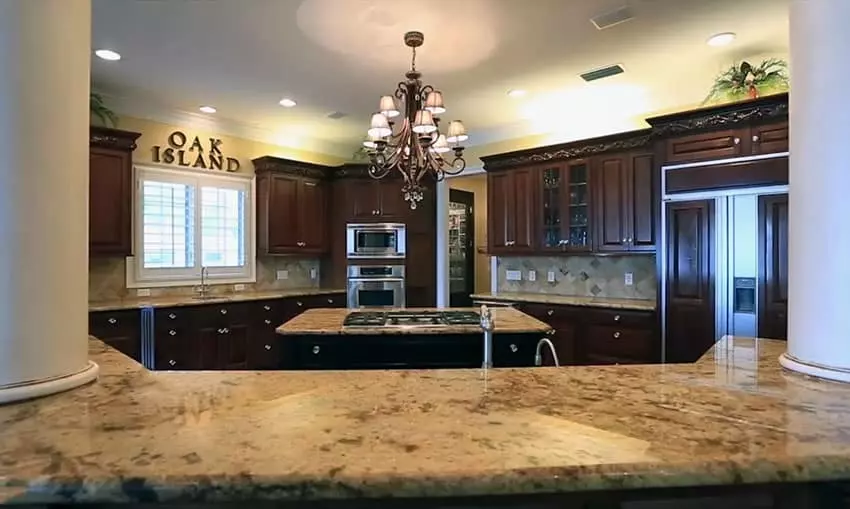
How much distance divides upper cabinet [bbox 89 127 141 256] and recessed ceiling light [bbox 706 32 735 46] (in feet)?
15.0

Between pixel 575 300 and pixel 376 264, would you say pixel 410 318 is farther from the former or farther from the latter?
pixel 376 264

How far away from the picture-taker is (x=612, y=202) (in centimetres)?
476

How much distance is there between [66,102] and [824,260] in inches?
70.7

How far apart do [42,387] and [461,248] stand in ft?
21.2

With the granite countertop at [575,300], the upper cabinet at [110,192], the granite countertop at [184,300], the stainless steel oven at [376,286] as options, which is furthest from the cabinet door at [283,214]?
the granite countertop at [575,300]

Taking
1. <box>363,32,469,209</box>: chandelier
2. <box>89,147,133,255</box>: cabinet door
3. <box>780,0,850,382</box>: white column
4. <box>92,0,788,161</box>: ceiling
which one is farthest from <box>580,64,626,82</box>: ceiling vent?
<box>89,147,133,255</box>: cabinet door

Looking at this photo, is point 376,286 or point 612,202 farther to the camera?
point 376,286

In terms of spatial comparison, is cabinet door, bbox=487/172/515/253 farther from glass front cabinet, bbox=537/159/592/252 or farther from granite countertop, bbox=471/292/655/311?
granite countertop, bbox=471/292/655/311

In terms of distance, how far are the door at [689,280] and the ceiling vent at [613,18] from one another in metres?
1.55

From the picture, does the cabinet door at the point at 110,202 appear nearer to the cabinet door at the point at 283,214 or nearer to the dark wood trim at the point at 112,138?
the dark wood trim at the point at 112,138

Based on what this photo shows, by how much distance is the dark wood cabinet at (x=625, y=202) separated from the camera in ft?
14.9

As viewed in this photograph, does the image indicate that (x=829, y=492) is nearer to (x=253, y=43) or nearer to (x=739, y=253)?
(x=739, y=253)

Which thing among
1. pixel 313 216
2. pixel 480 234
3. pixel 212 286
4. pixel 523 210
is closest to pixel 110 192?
pixel 212 286

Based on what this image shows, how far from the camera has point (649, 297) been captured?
4855 mm
